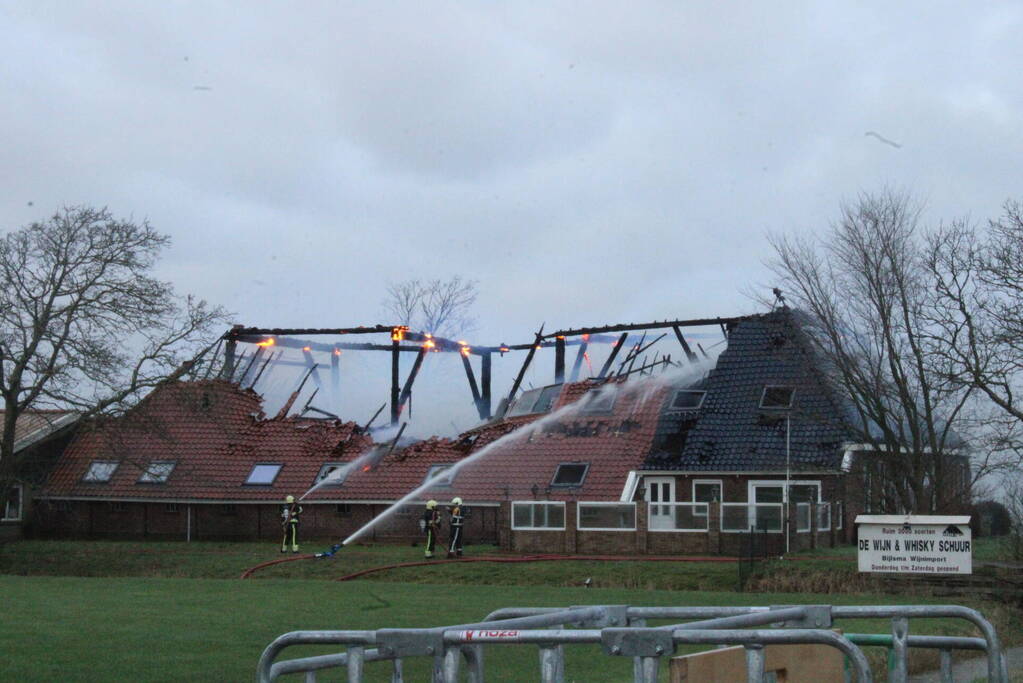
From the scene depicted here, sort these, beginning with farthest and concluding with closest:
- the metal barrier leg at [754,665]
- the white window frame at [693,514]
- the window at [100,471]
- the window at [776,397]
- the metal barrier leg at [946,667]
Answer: the window at [100,471]
the window at [776,397]
the white window frame at [693,514]
the metal barrier leg at [946,667]
the metal barrier leg at [754,665]

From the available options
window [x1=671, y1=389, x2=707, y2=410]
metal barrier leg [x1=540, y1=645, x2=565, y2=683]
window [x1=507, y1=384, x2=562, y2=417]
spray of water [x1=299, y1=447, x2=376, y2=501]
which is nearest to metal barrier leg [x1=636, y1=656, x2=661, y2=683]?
Answer: metal barrier leg [x1=540, y1=645, x2=565, y2=683]

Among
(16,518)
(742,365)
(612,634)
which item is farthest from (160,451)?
(612,634)

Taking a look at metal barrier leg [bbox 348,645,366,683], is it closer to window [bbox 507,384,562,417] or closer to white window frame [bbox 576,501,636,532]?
white window frame [bbox 576,501,636,532]

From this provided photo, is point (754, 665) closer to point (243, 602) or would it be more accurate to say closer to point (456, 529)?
point (243, 602)

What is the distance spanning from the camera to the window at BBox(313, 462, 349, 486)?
45.2 m

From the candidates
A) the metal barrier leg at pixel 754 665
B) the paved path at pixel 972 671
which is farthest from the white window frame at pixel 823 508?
the metal barrier leg at pixel 754 665

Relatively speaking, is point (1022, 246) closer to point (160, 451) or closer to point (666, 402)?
point (666, 402)

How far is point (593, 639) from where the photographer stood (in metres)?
5.97

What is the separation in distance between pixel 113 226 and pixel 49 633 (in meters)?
23.5

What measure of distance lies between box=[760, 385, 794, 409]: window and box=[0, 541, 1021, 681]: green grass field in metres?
10.3

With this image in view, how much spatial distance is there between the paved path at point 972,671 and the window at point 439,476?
28188 millimetres

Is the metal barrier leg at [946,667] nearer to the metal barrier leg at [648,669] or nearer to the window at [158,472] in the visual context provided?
the metal barrier leg at [648,669]

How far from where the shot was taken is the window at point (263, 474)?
151 feet

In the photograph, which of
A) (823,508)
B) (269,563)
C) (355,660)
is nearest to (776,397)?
(823,508)
